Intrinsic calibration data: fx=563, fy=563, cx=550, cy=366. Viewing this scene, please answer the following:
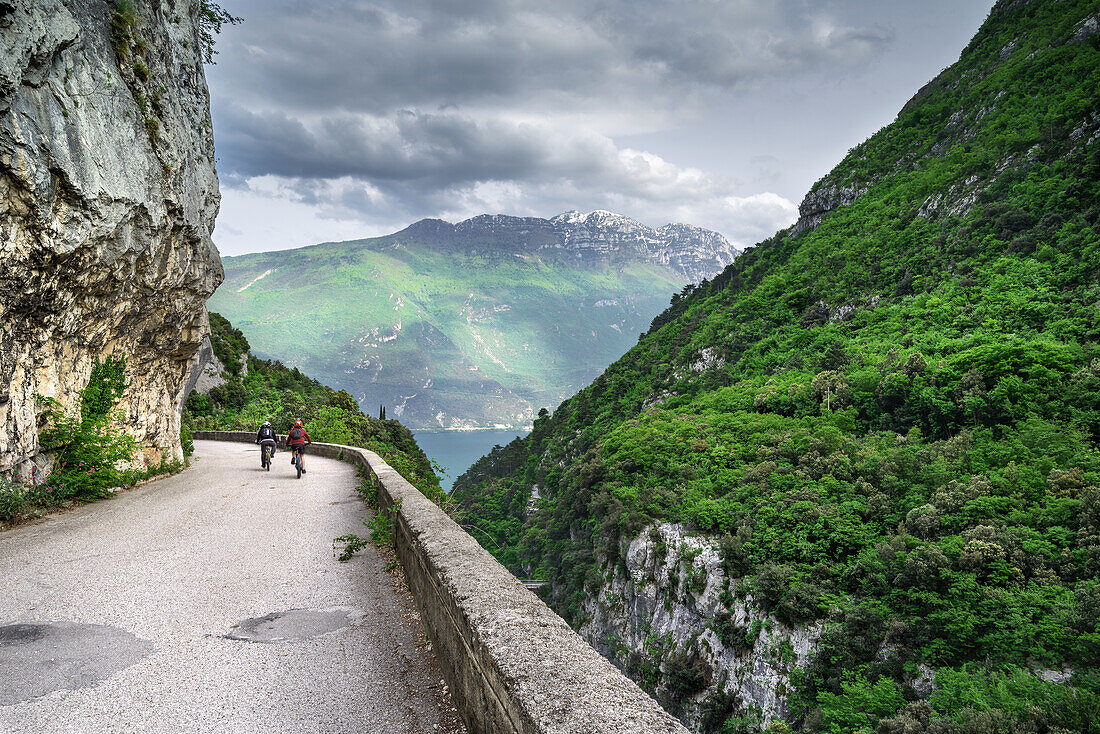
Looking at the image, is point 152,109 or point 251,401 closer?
point 152,109

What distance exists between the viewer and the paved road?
2936 millimetres

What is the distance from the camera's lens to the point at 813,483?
111ft

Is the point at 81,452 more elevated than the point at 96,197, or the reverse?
the point at 96,197

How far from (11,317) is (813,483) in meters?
35.7

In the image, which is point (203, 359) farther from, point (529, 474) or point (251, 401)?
point (529, 474)

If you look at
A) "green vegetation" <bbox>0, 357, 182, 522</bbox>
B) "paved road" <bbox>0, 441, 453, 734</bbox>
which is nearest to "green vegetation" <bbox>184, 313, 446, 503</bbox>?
"green vegetation" <bbox>0, 357, 182, 522</bbox>

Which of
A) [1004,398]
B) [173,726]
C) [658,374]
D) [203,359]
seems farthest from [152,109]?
[658,374]

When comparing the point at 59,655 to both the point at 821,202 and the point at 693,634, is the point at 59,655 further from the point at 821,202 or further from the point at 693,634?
the point at 821,202

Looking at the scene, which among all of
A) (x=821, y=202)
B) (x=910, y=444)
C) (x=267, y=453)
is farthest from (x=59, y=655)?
(x=821, y=202)

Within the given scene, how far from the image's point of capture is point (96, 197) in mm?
7855

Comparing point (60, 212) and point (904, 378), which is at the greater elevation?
point (904, 378)

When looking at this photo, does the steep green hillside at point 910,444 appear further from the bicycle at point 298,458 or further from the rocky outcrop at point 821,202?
the bicycle at point 298,458

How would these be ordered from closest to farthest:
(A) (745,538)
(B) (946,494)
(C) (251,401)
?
(B) (946,494), (A) (745,538), (C) (251,401)

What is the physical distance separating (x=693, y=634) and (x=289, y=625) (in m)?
30.1
